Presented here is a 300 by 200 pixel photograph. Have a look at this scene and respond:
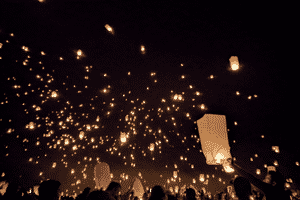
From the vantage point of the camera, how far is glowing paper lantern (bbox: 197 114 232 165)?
10.1 ft

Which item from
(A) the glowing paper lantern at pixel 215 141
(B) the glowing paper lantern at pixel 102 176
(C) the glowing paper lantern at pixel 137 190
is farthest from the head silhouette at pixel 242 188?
(C) the glowing paper lantern at pixel 137 190

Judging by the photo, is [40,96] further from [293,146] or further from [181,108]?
[293,146]

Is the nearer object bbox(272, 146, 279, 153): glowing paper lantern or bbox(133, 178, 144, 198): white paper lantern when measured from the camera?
bbox(272, 146, 279, 153): glowing paper lantern

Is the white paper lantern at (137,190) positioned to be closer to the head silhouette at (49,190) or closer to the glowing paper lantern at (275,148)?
the head silhouette at (49,190)

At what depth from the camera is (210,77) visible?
6.14 meters

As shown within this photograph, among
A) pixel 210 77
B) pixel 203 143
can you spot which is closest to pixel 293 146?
pixel 210 77

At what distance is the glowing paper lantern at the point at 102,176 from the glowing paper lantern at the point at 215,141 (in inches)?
215

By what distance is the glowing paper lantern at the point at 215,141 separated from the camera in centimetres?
308

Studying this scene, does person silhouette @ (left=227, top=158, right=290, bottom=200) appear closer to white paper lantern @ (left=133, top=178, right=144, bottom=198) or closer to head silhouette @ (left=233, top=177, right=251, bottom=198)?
head silhouette @ (left=233, top=177, right=251, bottom=198)

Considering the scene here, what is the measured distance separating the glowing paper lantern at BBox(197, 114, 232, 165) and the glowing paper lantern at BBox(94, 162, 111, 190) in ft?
18.0

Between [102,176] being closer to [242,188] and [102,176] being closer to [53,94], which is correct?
[53,94]

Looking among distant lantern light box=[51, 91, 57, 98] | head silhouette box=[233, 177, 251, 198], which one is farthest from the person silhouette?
distant lantern light box=[51, 91, 57, 98]

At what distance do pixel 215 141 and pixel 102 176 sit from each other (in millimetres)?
6692

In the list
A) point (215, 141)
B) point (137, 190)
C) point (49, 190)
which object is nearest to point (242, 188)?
point (215, 141)
